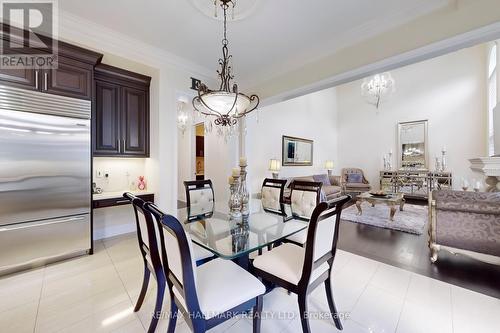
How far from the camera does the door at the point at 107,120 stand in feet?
9.41

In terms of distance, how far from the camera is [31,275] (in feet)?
7.10

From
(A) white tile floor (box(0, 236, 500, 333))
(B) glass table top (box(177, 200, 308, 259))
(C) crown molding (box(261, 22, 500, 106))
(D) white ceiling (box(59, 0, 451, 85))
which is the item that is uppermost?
(D) white ceiling (box(59, 0, 451, 85))

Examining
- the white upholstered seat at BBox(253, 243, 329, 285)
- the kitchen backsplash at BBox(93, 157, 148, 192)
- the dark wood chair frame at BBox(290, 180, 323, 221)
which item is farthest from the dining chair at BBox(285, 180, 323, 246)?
the kitchen backsplash at BBox(93, 157, 148, 192)

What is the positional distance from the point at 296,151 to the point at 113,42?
4693 mm

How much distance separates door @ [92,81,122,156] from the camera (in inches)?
113

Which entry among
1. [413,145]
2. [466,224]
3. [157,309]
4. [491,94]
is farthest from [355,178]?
[157,309]

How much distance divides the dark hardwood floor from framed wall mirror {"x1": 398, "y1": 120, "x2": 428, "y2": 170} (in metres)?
3.63

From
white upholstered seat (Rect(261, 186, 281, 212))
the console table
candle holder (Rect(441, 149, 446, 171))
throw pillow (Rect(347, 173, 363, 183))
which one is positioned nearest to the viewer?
white upholstered seat (Rect(261, 186, 281, 212))

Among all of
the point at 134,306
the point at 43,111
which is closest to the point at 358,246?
the point at 134,306

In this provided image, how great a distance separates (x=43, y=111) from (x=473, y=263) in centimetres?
533

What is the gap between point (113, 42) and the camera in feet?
→ 8.90

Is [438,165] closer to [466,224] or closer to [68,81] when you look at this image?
[466,224]

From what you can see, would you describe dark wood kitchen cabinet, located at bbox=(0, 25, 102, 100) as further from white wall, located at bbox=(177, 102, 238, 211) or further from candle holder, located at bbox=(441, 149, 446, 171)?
candle holder, located at bbox=(441, 149, 446, 171)

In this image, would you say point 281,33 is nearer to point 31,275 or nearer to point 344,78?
point 344,78
